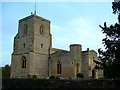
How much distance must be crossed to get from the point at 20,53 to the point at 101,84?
26039 mm

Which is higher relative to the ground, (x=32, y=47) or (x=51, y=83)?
(x=32, y=47)

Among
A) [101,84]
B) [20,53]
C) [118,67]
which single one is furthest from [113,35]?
[20,53]

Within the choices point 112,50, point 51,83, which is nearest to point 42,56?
point 51,83

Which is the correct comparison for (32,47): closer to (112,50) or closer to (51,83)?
(51,83)

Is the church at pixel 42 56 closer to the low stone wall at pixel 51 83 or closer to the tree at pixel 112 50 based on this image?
the low stone wall at pixel 51 83

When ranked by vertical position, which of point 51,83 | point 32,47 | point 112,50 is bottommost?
point 51,83

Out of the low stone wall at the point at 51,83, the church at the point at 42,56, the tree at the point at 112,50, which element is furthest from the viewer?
the church at the point at 42,56

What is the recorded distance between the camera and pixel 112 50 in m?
19.0

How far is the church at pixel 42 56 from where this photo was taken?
47.2 metres

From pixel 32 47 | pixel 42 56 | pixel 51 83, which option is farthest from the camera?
pixel 42 56

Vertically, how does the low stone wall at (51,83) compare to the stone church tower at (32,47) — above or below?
below

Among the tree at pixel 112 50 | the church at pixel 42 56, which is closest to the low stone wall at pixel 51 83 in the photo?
the tree at pixel 112 50

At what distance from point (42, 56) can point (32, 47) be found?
2.95m

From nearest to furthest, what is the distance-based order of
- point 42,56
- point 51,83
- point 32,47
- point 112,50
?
point 112,50, point 51,83, point 32,47, point 42,56
